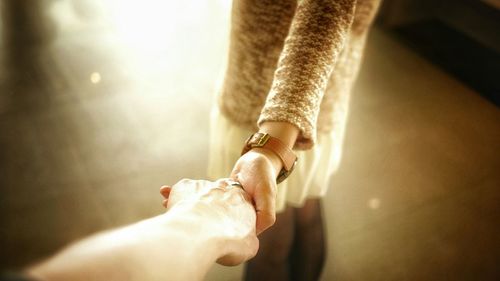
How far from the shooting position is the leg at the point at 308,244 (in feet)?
4.58

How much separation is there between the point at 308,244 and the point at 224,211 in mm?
808

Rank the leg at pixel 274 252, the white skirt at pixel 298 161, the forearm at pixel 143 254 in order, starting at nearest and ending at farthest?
the forearm at pixel 143 254 → the white skirt at pixel 298 161 → the leg at pixel 274 252

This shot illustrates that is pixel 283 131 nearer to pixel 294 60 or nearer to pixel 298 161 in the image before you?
pixel 294 60

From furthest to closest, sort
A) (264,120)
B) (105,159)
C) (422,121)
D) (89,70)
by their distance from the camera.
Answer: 1. (89,70)
2. (422,121)
3. (105,159)
4. (264,120)

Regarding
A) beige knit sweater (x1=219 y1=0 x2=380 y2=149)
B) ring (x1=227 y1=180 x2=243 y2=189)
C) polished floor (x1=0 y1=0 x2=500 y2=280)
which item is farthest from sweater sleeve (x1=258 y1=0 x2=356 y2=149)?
polished floor (x1=0 y1=0 x2=500 y2=280)

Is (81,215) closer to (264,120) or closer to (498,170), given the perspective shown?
(264,120)

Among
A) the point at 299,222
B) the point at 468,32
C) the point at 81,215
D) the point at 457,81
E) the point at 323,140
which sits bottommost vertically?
the point at 81,215

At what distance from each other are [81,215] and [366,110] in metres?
1.61

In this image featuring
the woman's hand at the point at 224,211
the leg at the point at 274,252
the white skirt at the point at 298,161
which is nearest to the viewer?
the woman's hand at the point at 224,211

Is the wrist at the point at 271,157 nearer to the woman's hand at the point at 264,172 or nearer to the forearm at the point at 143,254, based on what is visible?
the woman's hand at the point at 264,172

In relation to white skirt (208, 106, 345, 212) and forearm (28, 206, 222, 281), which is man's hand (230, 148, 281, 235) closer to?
forearm (28, 206, 222, 281)

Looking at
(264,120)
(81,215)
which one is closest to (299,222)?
(264,120)

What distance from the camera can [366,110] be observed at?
2455 mm

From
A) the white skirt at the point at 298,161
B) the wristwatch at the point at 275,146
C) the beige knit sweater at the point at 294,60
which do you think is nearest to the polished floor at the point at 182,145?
the white skirt at the point at 298,161
